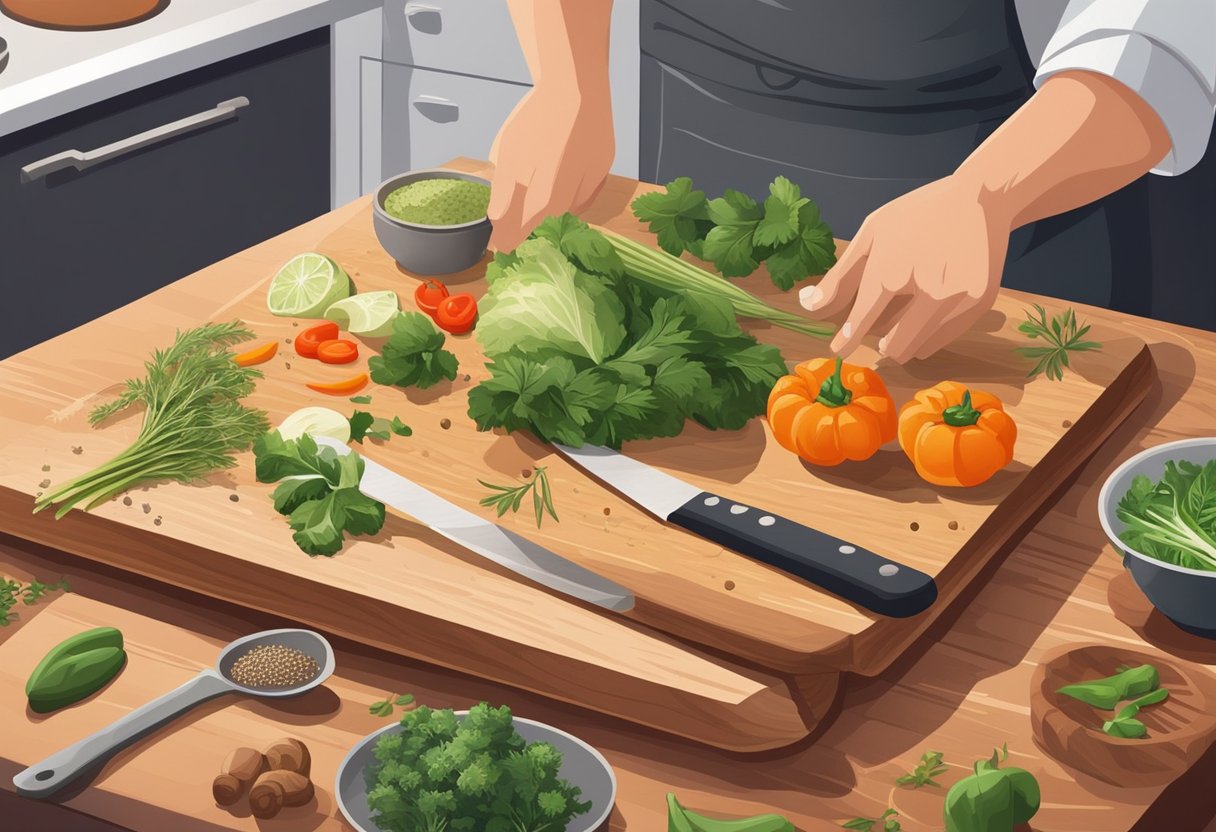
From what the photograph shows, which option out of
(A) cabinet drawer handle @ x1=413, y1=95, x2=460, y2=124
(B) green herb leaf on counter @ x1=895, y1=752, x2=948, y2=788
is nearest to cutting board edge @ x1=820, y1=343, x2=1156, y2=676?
(B) green herb leaf on counter @ x1=895, y1=752, x2=948, y2=788

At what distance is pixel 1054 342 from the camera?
200 cm

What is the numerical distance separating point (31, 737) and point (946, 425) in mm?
964

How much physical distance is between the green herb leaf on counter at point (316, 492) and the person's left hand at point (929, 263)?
2.07 ft

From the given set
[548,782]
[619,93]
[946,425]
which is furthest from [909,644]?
[619,93]

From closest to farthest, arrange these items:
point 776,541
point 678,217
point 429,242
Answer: point 776,541, point 429,242, point 678,217

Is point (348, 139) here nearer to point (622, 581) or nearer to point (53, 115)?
point (53, 115)

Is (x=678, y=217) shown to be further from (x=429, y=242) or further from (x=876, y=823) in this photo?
(x=876, y=823)

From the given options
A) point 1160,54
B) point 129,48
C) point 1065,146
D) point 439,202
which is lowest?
point 129,48

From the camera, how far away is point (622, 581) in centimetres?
154

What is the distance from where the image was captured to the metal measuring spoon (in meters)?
1.29

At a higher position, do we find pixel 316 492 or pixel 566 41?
pixel 566 41

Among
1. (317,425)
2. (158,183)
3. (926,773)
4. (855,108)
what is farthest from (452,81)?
(926,773)

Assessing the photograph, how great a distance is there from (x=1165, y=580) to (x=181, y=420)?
1.06m

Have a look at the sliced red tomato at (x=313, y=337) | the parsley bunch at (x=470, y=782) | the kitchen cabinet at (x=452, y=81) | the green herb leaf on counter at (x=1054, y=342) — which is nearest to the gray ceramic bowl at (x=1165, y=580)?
the green herb leaf on counter at (x=1054, y=342)
